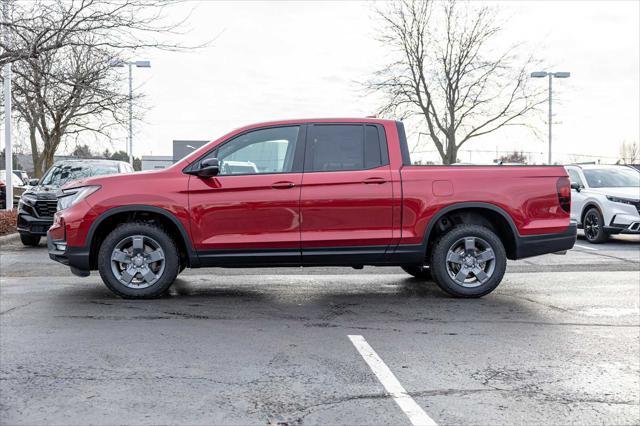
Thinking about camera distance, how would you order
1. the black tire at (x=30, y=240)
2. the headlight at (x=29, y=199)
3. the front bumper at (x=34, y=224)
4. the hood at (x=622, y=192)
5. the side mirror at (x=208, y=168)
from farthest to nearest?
1. the hood at (x=622, y=192)
2. the black tire at (x=30, y=240)
3. the front bumper at (x=34, y=224)
4. the headlight at (x=29, y=199)
5. the side mirror at (x=208, y=168)

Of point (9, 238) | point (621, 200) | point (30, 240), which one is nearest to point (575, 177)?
point (621, 200)

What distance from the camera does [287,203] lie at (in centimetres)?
709

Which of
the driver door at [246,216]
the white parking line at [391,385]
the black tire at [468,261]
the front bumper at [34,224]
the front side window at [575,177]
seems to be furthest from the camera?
the front side window at [575,177]

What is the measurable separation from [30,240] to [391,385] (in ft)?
36.3

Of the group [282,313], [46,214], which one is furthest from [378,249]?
[46,214]

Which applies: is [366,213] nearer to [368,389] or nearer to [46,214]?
[368,389]

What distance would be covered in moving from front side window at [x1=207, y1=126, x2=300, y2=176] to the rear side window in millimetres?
212

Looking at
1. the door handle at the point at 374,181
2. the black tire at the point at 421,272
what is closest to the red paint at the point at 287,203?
the door handle at the point at 374,181

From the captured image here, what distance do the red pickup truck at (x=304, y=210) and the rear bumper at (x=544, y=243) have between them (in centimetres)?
1

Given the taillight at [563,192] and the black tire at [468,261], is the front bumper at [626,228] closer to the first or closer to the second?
the taillight at [563,192]

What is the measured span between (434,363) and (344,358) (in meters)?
0.64

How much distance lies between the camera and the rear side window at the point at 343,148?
7.26m

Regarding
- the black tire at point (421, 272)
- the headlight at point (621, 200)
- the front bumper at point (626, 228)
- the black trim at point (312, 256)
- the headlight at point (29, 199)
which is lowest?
the black tire at point (421, 272)

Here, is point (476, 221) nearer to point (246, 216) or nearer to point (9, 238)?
point (246, 216)
